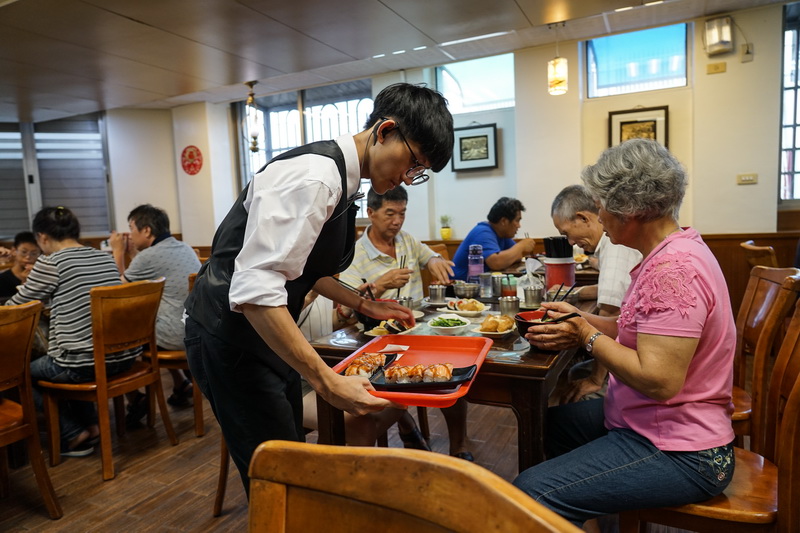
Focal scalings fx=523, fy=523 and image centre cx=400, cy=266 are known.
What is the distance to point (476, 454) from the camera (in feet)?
8.73

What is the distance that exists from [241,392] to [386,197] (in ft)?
5.06

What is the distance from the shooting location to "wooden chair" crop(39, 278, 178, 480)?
8.25 feet

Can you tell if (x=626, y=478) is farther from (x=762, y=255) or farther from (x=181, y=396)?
(x=181, y=396)

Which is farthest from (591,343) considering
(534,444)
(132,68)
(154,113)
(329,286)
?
(154,113)

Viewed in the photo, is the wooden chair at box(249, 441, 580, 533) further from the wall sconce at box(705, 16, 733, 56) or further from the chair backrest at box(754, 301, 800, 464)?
the wall sconce at box(705, 16, 733, 56)

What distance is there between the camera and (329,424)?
1659mm

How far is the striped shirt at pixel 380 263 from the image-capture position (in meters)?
2.72

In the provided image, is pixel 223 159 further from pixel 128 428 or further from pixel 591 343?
pixel 591 343

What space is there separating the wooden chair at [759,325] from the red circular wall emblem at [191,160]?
23.7 feet

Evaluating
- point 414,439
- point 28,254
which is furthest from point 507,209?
point 28,254

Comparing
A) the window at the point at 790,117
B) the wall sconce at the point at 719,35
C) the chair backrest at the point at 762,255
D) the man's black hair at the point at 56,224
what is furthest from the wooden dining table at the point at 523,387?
the window at the point at 790,117

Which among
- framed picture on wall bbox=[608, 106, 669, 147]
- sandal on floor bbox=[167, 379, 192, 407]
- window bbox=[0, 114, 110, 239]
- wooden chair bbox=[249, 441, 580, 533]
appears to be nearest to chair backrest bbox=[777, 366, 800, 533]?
wooden chair bbox=[249, 441, 580, 533]

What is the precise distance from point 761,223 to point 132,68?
6387mm

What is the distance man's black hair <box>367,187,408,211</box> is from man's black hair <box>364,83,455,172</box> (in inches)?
51.6
